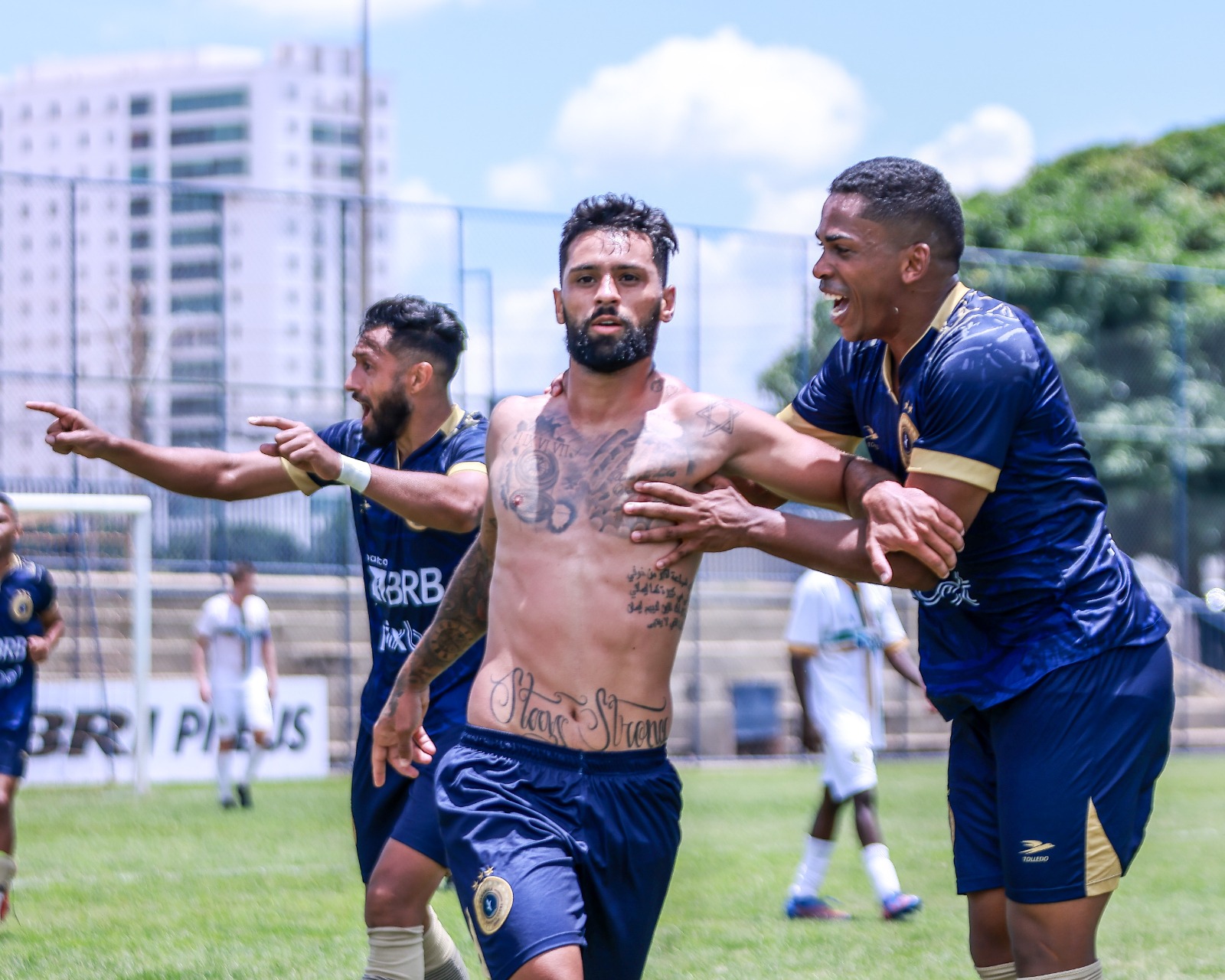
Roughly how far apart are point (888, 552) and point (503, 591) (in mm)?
1019

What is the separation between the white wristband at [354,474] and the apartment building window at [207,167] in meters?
139

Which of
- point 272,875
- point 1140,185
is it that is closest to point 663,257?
point 272,875

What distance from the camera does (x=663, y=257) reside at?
Result: 13.5ft

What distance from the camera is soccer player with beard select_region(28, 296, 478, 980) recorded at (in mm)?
4918

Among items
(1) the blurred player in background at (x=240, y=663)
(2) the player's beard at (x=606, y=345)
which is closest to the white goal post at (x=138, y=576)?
(1) the blurred player in background at (x=240, y=663)

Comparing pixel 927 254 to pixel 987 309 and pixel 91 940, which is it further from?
pixel 91 940

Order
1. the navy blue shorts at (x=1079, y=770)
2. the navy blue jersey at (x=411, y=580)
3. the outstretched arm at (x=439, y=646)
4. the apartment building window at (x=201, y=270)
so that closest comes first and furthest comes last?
the navy blue shorts at (x=1079, y=770)
the outstretched arm at (x=439, y=646)
the navy blue jersey at (x=411, y=580)
the apartment building window at (x=201, y=270)

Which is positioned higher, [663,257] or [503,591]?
[663,257]

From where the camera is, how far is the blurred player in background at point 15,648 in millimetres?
8234

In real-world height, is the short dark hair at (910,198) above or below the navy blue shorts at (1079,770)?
above

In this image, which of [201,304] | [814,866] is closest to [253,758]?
[814,866]

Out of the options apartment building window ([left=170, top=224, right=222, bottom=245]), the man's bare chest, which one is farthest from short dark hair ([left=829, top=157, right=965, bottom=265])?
apartment building window ([left=170, top=224, right=222, bottom=245])

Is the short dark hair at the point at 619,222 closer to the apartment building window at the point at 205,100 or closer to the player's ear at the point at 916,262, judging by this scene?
the player's ear at the point at 916,262

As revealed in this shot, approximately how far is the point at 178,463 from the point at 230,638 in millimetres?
9970
